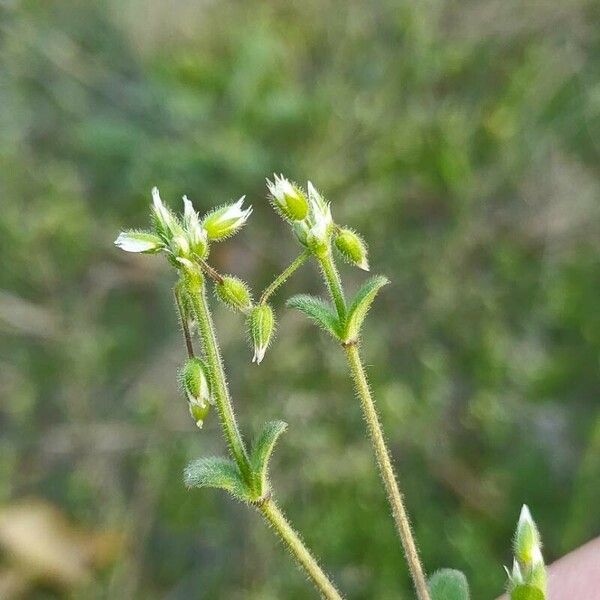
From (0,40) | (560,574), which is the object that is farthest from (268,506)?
(0,40)

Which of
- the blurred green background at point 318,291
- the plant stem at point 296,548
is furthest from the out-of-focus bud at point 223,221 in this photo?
the blurred green background at point 318,291

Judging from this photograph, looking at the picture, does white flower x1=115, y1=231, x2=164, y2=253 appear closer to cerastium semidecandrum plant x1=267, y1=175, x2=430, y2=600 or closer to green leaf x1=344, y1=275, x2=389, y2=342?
cerastium semidecandrum plant x1=267, y1=175, x2=430, y2=600

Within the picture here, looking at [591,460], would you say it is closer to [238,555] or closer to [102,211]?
[238,555]

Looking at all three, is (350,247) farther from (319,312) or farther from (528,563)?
(528,563)

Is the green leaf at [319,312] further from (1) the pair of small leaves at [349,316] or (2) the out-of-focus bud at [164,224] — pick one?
(2) the out-of-focus bud at [164,224]

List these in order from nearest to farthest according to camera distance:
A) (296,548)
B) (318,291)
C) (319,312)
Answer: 1. (296,548)
2. (319,312)
3. (318,291)

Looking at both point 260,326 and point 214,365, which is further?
point 260,326

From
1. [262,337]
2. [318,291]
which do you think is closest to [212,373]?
[262,337]
